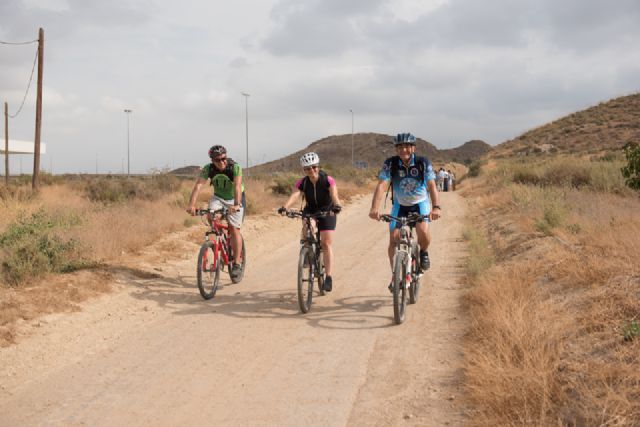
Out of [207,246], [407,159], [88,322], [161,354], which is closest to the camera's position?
[161,354]

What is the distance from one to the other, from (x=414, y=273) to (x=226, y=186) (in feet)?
10.5

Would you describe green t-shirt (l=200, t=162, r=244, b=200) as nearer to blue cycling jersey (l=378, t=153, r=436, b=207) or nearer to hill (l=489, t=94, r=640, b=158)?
blue cycling jersey (l=378, t=153, r=436, b=207)

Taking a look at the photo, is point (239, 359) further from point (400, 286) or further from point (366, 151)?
point (366, 151)

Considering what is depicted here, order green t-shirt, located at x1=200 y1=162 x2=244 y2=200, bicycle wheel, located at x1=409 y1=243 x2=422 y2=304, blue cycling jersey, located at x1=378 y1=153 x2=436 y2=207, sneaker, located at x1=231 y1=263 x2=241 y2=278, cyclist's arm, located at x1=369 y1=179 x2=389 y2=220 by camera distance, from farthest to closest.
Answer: sneaker, located at x1=231 y1=263 x2=241 y2=278 < green t-shirt, located at x1=200 y1=162 x2=244 y2=200 < bicycle wheel, located at x1=409 y1=243 x2=422 y2=304 < blue cycling jersey, located at x1=378 y1=153 x2=436 y2=207 < cyclist's arm, located at x1=369 y1=179 x2=389 y2=220

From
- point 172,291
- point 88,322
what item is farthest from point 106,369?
point 172,291

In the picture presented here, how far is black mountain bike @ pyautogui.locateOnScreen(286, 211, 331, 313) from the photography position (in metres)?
7.08

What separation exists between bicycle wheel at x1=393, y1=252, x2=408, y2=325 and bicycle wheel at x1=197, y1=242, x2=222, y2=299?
2.78m

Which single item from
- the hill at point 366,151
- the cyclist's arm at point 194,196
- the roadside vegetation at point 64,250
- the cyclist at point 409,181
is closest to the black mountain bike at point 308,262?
the cyclist at point 409,181

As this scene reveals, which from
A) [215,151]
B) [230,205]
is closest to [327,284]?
[230,205]

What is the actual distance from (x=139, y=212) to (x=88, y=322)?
894 centimetres

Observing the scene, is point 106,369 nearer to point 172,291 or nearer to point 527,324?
point 172,291

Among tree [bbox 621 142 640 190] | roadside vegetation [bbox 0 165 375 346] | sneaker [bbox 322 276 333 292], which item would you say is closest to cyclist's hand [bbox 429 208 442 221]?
sneaker [bbox 322 276 333 292]

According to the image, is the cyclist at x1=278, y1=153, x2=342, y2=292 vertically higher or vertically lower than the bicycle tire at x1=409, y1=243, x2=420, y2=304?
higher

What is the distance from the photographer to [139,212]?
50.5ft
